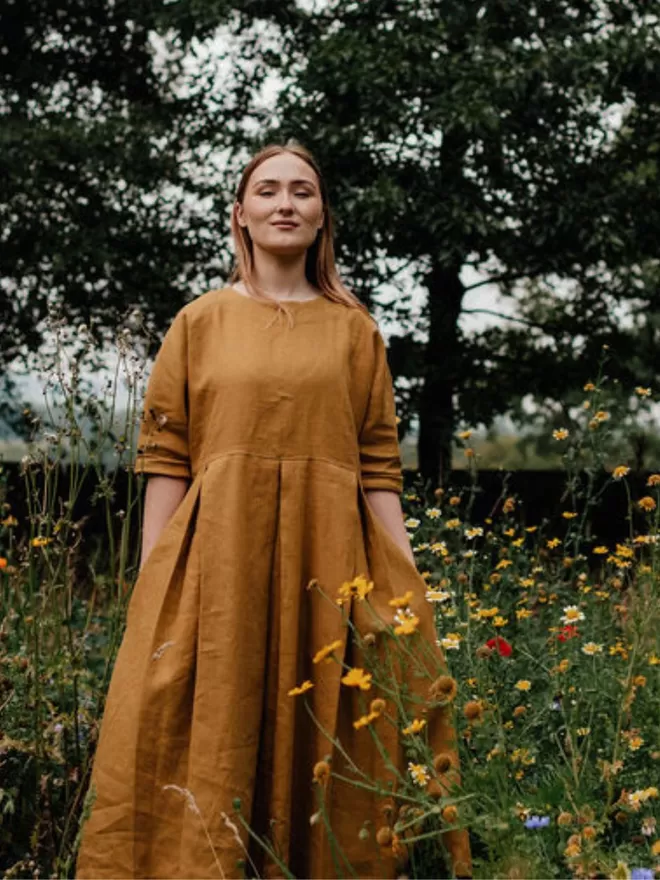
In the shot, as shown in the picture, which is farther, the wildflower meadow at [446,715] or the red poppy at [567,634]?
the red poppy at [567,634]

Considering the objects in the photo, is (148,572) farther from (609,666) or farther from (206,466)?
(609,666)

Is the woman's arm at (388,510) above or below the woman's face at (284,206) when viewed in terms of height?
below

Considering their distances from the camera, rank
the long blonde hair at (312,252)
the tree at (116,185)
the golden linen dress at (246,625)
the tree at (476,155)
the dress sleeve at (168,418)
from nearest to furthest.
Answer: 1. the golden linen dress at (246,625)
2. the dress sleeve at (168,418)
3. the long blonde hair at (312,252)
4. the tree at (476,155)
5. the tree at (116,185)

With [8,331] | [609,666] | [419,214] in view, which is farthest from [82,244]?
[609,666]

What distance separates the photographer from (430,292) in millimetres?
8414

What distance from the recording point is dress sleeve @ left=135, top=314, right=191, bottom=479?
2.43 meters

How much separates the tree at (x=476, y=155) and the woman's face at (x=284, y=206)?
13.3 ft

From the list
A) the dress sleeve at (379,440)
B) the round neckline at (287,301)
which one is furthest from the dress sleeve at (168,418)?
the dress sleeve at (379,440)

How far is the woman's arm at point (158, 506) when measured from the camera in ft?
8.00

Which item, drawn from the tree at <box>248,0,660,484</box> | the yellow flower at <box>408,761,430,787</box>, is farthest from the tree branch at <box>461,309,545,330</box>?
the yellow flower at <box>408,761,430,787</box>

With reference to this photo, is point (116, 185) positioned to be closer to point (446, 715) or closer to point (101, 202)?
point (101, 202)

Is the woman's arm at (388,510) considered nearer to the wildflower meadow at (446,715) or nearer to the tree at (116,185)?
the wildflower meadow at (446,715)

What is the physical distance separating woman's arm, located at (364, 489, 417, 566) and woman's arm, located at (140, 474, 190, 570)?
403 millimetres

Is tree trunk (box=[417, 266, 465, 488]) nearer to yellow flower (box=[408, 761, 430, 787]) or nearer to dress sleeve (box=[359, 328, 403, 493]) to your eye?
dress sleeve (box=[359, 328, 403, 493])
